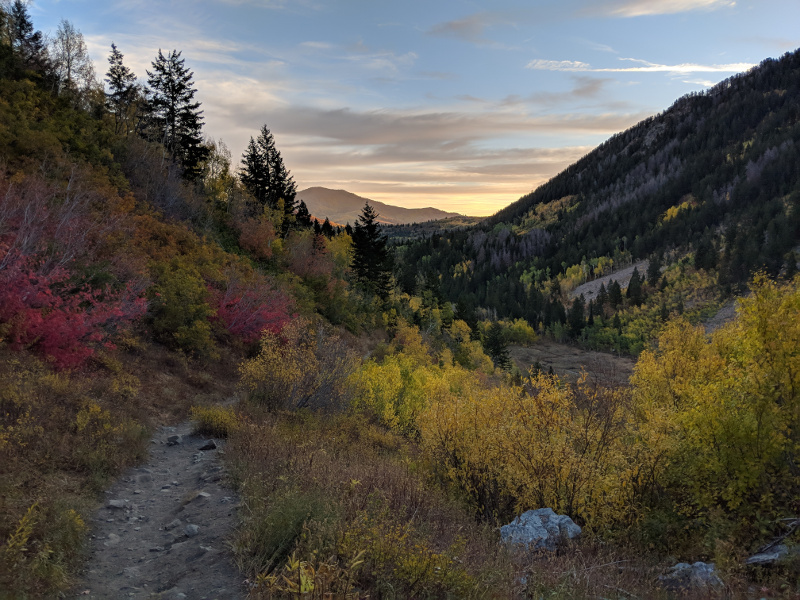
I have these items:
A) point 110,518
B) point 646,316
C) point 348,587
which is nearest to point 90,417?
point 110,518

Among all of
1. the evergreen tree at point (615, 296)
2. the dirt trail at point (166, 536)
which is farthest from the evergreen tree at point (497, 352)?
the evergreen tree at point (615, 296)

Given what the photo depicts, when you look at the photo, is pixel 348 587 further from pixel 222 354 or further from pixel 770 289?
pixel 222 354

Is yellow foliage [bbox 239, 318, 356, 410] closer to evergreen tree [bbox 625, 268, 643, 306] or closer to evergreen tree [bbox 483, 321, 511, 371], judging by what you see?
evergreen tree [bbox 483, 321, 511, 371]

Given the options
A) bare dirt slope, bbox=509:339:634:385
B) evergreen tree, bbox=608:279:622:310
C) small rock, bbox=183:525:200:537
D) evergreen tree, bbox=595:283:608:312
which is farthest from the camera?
evergreen tree, bbox=608:279:622:310

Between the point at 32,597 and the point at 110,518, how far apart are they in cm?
323

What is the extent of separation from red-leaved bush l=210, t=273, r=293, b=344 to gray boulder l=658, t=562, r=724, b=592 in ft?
70.2

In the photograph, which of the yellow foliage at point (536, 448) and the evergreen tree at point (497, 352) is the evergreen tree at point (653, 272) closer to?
the evergreen tree at point (497, 352)

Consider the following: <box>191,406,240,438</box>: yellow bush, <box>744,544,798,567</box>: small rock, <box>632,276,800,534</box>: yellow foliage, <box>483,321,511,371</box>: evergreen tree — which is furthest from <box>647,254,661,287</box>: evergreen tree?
<box>191,406,240,438</box>: yellow bush

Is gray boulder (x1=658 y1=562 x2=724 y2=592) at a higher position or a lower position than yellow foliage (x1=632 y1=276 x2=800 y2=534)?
lower

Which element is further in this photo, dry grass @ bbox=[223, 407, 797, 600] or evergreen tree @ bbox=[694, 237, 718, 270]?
→ evergreen tree @ bbox=[694, 237, 718, 270]

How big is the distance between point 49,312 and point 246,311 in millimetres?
12418

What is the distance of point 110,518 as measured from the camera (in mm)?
8125

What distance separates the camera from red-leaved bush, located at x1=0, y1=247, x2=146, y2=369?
41.2ft

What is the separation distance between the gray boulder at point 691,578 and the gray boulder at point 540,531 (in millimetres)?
1751
